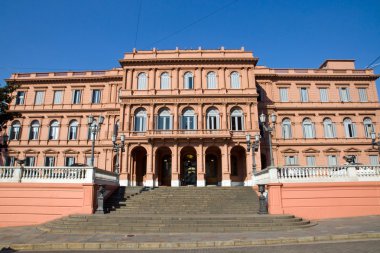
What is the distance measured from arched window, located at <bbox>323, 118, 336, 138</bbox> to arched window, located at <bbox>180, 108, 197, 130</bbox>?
54.2 feet

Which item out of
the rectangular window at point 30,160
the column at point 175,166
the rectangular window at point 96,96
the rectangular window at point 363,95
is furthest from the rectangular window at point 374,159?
the rectangular window at point 30,160

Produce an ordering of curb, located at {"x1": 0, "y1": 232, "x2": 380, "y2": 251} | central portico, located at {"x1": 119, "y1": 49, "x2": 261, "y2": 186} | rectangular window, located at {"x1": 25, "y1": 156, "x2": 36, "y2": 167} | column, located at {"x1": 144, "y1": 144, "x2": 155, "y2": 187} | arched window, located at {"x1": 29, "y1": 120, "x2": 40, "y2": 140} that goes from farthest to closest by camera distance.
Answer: arched window, located at {"x1": 29, "y1": 120, "x2": 40, "y2": 140} → rectangular window, located at {"x1": 25, "y1": 156, "x2": 36, "y2": 167} → central portico, located at {"x1": 119, "y1": 49, "x2": 261, "y2": 186} → column, located at {"x1": 144, "y1": 144, "x2": 155, "y2": 187} → curb, located at {"x1": 0, "y1": 232, "x2": 380, "y2": 251}

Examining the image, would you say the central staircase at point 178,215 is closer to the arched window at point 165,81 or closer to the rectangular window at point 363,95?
the arched window at point 165,81

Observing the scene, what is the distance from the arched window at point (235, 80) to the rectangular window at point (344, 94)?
1400 cm

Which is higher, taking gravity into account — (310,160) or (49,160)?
(49,160)

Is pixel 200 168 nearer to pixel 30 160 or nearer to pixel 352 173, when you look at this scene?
pixel 352 173

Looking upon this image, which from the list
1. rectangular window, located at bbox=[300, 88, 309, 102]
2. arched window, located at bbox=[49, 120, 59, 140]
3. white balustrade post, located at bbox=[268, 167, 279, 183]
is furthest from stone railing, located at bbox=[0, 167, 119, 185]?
rectangular window, located at bbox=[300, 88, 309, 102]

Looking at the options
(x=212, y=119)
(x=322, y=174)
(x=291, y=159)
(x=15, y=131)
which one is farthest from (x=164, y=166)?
(x=15, y=131)

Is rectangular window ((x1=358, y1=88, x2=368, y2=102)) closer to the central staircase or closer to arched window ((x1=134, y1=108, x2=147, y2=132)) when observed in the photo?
the central staircase

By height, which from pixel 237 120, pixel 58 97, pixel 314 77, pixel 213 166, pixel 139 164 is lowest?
pixel 213 166

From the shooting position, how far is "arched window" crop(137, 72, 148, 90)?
29.8 m

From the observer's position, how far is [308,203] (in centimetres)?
1530

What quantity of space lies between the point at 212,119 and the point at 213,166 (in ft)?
18.0

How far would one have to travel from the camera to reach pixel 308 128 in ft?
106
